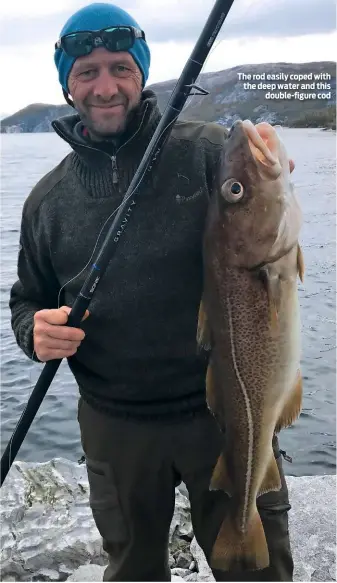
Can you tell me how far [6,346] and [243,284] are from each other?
9487 millimetres

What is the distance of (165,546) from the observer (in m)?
3.43

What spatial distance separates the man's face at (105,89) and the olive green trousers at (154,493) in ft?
4.99

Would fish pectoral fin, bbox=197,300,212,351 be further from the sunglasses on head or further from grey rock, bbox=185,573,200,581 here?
grey rock, bbox=185,573,200,581

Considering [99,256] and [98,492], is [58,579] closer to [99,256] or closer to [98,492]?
[98,492]

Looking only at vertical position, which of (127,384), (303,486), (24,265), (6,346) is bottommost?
(6,346)

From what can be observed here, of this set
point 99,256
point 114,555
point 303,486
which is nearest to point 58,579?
point 114,555

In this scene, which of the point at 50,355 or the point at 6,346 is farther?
the point at 6,346

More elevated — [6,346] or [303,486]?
[303,486]

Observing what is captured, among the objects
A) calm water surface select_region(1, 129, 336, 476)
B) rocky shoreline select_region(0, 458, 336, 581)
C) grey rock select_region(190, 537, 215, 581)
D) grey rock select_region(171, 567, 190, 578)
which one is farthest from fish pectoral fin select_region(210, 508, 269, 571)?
calm water surface select_region(1, 129, 336, 476)

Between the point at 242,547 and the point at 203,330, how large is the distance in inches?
40.2

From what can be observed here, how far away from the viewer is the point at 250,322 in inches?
105

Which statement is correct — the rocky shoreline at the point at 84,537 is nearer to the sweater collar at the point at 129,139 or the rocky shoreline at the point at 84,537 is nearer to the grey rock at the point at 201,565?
the grey rock at the point at 201,565

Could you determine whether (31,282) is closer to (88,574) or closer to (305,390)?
(88,574)

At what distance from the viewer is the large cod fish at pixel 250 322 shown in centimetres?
251
